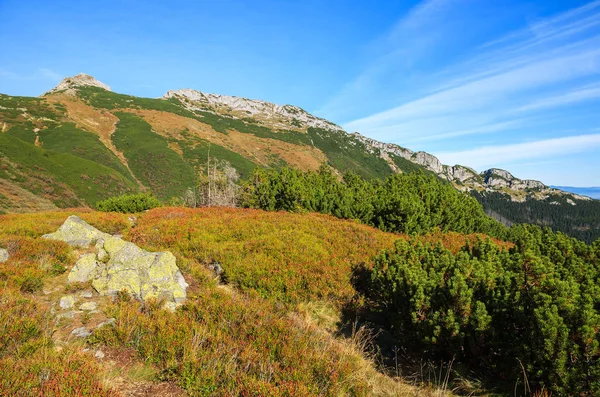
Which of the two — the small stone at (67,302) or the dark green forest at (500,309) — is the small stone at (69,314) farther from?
the dark green forest at (500,309)

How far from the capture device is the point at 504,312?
16.3 ft

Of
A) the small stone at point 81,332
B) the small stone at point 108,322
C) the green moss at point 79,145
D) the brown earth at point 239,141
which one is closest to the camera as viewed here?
the small stone at point 81,332

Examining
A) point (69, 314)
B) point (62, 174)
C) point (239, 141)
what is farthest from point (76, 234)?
point (239, 141)

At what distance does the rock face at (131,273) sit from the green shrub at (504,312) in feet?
17.2

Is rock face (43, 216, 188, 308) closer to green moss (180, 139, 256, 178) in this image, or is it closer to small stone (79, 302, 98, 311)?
small stone (79, 302, 98, 311)

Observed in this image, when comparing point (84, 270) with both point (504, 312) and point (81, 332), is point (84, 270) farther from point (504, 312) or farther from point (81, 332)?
point (504, 312)

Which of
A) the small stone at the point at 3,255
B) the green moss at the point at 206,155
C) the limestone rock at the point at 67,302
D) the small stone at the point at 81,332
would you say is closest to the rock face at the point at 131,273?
the limestone rock at the point at 67,302

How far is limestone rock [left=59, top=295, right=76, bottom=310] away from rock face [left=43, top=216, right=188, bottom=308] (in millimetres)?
594

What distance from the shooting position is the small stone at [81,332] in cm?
502

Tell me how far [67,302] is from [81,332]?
1.51 m

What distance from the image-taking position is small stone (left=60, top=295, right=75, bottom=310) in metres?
6.04

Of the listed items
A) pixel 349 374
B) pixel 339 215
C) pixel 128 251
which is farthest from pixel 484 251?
pixel 339 215

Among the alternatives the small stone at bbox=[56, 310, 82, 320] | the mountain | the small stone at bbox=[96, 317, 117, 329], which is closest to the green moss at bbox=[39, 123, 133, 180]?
the mountain

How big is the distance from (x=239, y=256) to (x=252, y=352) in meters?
5.67
